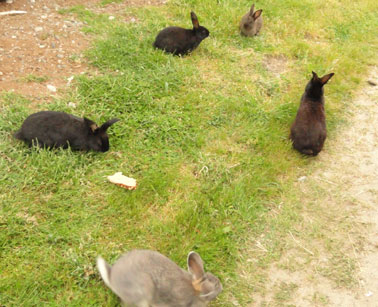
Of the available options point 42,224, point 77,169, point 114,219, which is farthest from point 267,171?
point 42,224

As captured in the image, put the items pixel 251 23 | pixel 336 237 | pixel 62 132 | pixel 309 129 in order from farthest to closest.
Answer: pixel 251 23, pixel 309 129, pixel 62 132, pixel 336 237

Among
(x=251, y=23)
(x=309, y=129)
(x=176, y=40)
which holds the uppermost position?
(x=251, y=23)

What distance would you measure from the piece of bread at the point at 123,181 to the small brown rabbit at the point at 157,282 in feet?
3.59

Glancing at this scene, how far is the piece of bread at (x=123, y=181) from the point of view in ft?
12.7

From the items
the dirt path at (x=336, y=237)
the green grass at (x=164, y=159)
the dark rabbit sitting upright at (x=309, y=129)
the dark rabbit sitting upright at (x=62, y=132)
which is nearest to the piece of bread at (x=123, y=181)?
the green grass at (x=164, y=159)

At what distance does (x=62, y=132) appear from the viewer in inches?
159

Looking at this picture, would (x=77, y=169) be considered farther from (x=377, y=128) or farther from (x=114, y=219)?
(x=377, y=128)

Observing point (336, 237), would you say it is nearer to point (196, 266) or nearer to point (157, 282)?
point (196, 266)

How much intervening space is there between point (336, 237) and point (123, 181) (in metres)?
2.34

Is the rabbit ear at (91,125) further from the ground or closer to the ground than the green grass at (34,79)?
further from the ground

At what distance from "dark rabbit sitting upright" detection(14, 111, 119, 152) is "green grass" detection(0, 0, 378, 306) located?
0.12 m

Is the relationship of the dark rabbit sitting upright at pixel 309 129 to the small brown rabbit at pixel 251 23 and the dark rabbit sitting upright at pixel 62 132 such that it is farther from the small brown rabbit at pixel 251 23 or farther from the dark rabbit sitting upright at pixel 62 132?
the small brown rabbit at pixel 251 23

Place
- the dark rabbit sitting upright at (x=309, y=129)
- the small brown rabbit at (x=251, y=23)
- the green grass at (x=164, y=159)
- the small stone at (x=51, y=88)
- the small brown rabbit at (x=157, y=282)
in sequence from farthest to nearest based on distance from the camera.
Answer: the small brown rabbit at (x=251, y=23)
the small stone at (x=51, y=88)
the dark rabbit sitting upright at (x=309, y=129)
the green grass at (x=164, y=159)
the small brown rabbit at (x=157, y=282)

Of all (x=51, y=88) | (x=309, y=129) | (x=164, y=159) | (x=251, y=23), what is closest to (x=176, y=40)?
(x=251, y=23)
